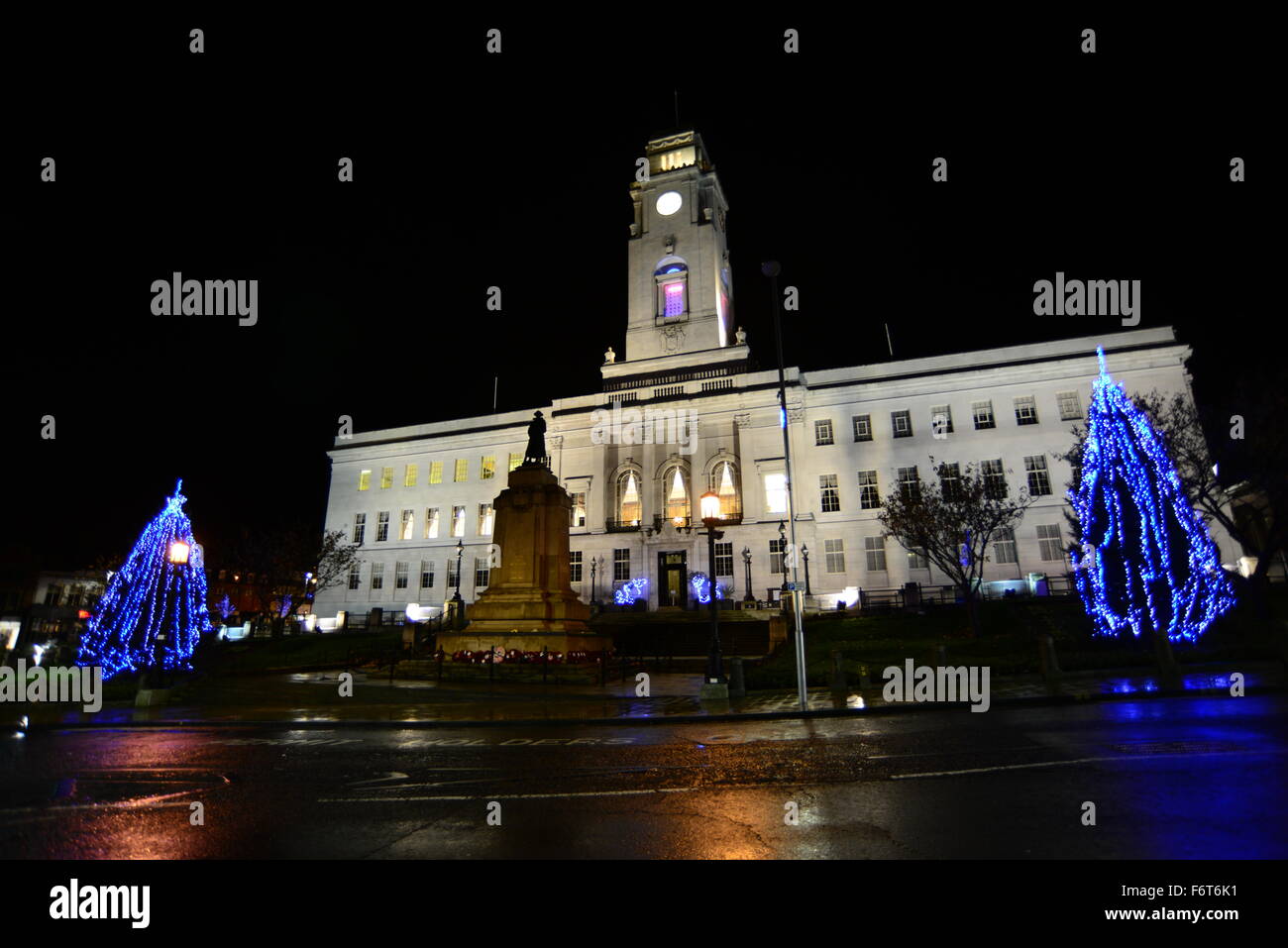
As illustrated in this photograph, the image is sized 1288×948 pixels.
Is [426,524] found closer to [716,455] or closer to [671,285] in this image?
[716,455]

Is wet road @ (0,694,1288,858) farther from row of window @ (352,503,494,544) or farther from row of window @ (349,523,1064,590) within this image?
row of window @ (352,503,494,544)

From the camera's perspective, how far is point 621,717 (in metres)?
13.8

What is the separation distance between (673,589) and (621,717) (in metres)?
31.3

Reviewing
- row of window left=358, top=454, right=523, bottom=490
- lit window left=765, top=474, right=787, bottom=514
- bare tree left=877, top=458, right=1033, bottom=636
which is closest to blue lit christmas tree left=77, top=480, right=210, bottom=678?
row of window left=358, top=454, right=523, bottom=490

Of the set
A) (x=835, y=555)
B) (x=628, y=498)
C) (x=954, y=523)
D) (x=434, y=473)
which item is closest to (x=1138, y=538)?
(x=954, y=523)

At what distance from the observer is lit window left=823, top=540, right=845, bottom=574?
43.5 metres

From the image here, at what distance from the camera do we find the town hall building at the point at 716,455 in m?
42.3

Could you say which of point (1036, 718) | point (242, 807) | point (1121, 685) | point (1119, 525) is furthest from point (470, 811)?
point (1119, 525)

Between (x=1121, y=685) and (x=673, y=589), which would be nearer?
(x=1121, y=685)

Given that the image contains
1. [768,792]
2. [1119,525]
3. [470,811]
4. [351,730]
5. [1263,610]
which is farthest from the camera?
[1263,610]

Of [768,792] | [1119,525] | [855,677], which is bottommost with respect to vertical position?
[855,677]

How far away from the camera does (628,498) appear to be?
1891 inches

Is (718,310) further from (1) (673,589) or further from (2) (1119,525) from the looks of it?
(2) (1119,525)

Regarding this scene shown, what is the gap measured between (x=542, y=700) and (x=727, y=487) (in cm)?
3025
